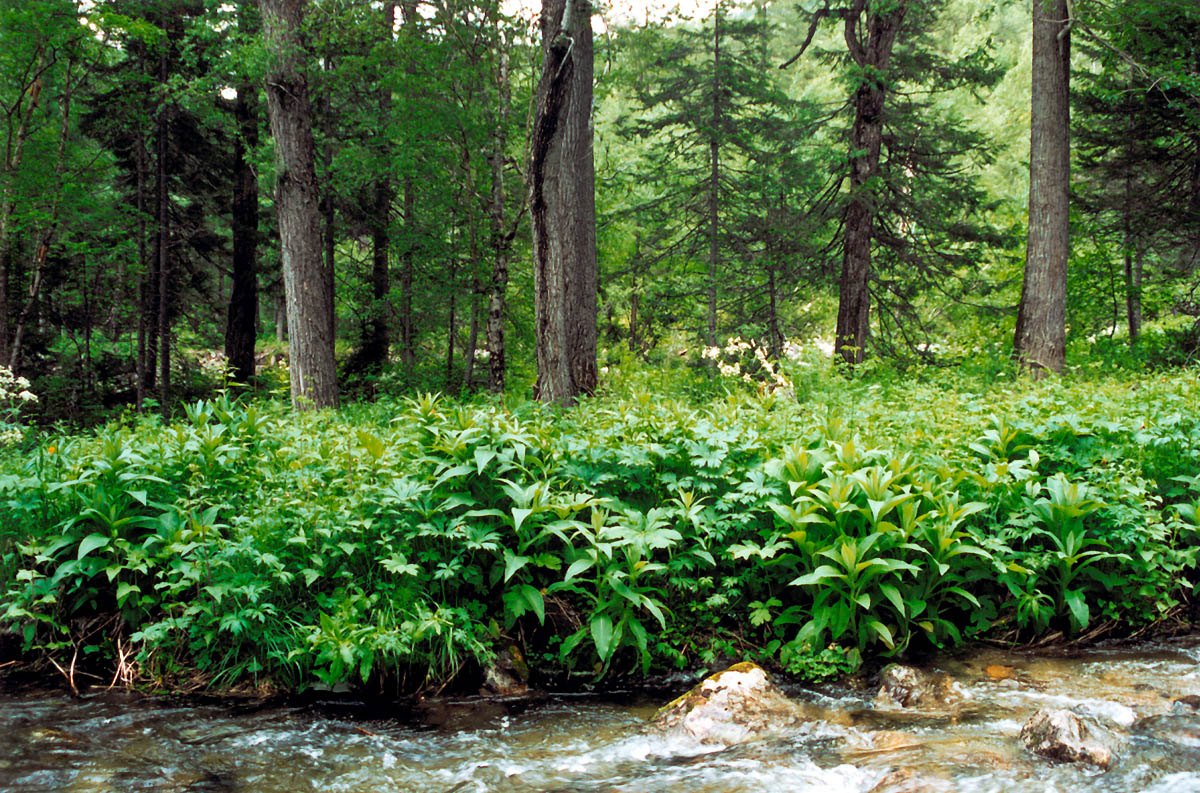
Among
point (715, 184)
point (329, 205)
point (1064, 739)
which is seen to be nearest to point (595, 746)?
point (1064, 739)

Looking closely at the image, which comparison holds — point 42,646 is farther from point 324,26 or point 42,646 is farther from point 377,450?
point 324,26

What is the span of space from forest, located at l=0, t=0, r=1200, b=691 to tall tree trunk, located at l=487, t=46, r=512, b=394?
9 centimetres

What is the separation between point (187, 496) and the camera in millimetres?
4930

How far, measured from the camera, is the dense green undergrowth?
4.36 meters

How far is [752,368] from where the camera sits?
9.43 meters

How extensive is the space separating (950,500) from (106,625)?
545 centimetres

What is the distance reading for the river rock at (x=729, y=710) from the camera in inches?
150

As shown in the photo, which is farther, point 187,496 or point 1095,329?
point 1095,329

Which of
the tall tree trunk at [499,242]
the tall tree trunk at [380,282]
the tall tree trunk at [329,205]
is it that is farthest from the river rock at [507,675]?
the tall tree trunk at [380,282]

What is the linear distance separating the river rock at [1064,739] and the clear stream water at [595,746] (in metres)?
0.06

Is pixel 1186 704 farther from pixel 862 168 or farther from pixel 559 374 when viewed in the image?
pixel 862 168

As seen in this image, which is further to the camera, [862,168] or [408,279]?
[408,279]

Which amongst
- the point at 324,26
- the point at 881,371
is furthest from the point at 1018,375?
the point at 324,26

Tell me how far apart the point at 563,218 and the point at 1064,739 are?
6554mm
